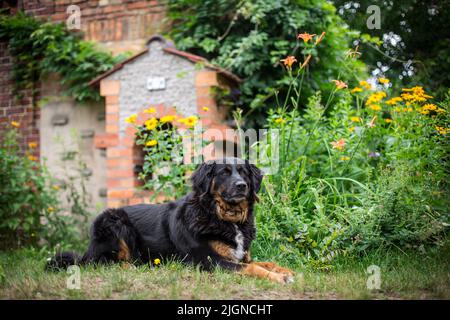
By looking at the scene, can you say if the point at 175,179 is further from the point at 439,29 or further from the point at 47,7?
the point at 439,29

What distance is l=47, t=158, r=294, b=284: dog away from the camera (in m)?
4.08

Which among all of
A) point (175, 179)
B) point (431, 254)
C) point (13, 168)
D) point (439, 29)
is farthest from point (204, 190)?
point (439, 29)

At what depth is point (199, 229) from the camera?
413cm

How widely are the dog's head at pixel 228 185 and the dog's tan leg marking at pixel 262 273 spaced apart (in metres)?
0.52

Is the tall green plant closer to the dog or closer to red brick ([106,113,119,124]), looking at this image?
red brick ([106,113,119,124])

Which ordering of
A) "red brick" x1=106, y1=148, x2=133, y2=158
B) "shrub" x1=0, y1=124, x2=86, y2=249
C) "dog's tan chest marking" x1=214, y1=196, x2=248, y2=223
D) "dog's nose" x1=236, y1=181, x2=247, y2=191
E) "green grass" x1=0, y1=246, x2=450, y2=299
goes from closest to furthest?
"green grass" x1=0, y1=246, x2=450, y2=299
"dog's nose" x1=236, y1=181, x2=247, y2=191
"dog's tan chest marking" x1=214, y1=196, x2=248, y2=223
"shrub" x1=0, y1=124, x2=86, y2=249
"red brick" x1=106, y1=148, x2=133, y2=158

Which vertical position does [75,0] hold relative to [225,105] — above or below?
above

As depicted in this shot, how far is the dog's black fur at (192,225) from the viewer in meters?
4.12

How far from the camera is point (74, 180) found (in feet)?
26.6

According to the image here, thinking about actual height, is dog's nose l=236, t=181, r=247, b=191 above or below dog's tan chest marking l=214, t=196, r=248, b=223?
above

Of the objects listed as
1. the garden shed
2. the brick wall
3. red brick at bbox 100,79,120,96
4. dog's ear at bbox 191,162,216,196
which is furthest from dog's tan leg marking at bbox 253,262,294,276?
the brick wall

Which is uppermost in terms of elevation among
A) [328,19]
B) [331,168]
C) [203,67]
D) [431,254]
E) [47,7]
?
[47,7]

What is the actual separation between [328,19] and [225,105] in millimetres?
2010

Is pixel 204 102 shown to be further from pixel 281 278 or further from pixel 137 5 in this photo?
pixel 281 278
